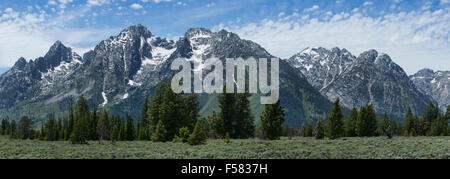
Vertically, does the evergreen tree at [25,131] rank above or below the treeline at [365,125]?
below

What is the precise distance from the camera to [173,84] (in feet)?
274

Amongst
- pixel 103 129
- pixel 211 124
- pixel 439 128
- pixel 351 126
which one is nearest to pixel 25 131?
pixel 103 129

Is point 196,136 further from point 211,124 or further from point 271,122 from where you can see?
point 211,124

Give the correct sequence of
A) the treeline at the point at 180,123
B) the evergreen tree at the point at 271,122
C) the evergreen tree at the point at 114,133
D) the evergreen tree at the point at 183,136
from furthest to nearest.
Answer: the evergreen tree at the point at 114,133, the evergreen tree at the point at 271,122, the treeline at the point at 180,123, the evergreen tree at the point at 183,136

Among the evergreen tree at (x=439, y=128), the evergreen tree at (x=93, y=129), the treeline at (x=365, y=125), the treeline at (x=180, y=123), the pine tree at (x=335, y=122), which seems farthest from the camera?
the evergreen tree at (x=439, y=128)

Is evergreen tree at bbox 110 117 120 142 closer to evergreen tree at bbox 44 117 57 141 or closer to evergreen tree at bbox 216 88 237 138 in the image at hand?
evergreen tree at bbox 44 117 57 141

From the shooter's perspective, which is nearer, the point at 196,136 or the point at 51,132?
the point at 196,136

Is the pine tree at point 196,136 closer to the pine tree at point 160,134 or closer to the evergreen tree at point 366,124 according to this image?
the pine tree at point 160,134

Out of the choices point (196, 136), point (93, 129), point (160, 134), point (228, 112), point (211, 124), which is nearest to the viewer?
point (196, 136)

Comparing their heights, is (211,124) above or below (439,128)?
above

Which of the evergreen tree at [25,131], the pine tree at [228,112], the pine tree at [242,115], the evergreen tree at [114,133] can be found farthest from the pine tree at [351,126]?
the evergreen tree at [25,131]

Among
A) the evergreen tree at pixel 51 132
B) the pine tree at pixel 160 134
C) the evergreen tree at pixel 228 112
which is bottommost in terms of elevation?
the evergreen tree at pixel 51 132
